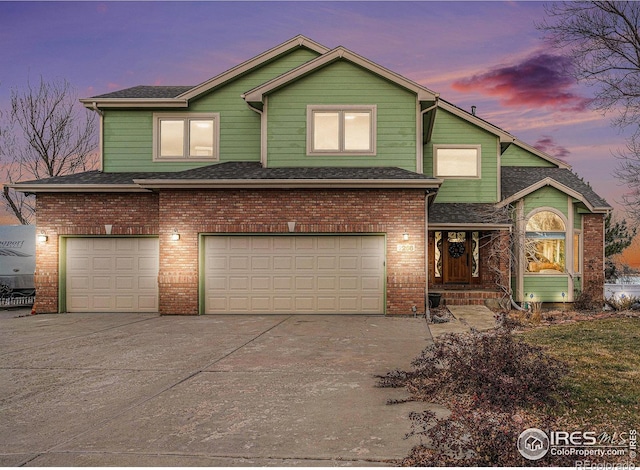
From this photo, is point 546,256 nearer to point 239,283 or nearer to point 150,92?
point 239,283

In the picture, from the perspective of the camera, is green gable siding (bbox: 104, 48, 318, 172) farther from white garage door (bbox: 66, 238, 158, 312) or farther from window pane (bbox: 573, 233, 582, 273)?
window pane (bbox: 573, 233, 582, 273)

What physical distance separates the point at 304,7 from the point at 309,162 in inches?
274

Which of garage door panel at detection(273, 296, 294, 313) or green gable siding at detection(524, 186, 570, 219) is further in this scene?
green gable siding at detection(524, 186, 570, 219)

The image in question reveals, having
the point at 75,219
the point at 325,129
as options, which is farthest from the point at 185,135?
the point at 325,129

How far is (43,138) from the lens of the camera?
28156 millimetres

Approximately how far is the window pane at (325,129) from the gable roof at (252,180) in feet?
3.11

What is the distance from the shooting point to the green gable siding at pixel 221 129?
15.6 meters

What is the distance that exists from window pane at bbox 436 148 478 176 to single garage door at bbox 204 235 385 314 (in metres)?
6.21

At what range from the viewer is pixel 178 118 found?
15.8m

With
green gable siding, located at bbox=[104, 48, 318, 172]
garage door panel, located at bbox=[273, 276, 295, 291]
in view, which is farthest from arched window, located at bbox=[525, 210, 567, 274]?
green gable siding, located at bbox=[104, 48, 318, 172]

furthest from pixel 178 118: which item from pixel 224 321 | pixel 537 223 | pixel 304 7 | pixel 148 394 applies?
pixel 537 223

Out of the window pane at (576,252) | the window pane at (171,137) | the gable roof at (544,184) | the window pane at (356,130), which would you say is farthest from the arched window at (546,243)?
the window pane at (171,137)

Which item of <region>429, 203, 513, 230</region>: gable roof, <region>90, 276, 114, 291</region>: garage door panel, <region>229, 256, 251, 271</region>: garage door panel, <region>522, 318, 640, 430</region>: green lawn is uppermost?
<region>429, 203, 513, 230</region>: gable roof

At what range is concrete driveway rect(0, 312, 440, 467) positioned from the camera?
4.14m
